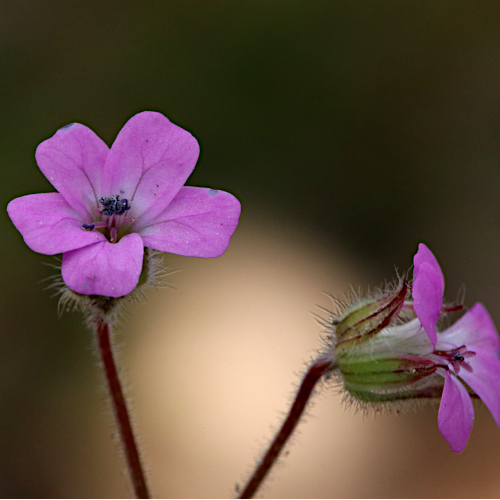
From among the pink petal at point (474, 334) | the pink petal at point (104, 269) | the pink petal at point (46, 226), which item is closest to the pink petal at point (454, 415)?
the pink petal at point (474, 334)

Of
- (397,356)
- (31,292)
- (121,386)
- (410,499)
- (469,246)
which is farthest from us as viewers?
(469,246)

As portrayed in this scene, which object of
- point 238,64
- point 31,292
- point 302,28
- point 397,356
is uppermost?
point 302,28

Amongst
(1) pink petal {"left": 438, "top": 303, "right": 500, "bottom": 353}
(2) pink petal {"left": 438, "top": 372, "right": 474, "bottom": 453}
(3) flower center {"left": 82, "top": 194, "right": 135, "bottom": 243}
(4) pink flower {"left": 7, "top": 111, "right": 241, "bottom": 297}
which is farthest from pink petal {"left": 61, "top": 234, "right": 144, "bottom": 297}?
(1) pink petal {"left": 438, "top": 303, "right": 500, "bottom": 353}

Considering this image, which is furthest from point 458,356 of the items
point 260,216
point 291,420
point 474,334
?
point 260,216

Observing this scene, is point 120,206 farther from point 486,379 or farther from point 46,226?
point 486,379

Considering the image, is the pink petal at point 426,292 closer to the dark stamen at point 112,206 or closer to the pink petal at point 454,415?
the pink petal at point 454,415

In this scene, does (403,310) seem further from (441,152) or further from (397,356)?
(441,152)

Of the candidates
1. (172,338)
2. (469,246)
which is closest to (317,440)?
(172,338)

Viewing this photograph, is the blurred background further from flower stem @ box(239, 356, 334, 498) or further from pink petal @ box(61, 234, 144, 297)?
pink petal @ box(61, 234, 144, 297)
